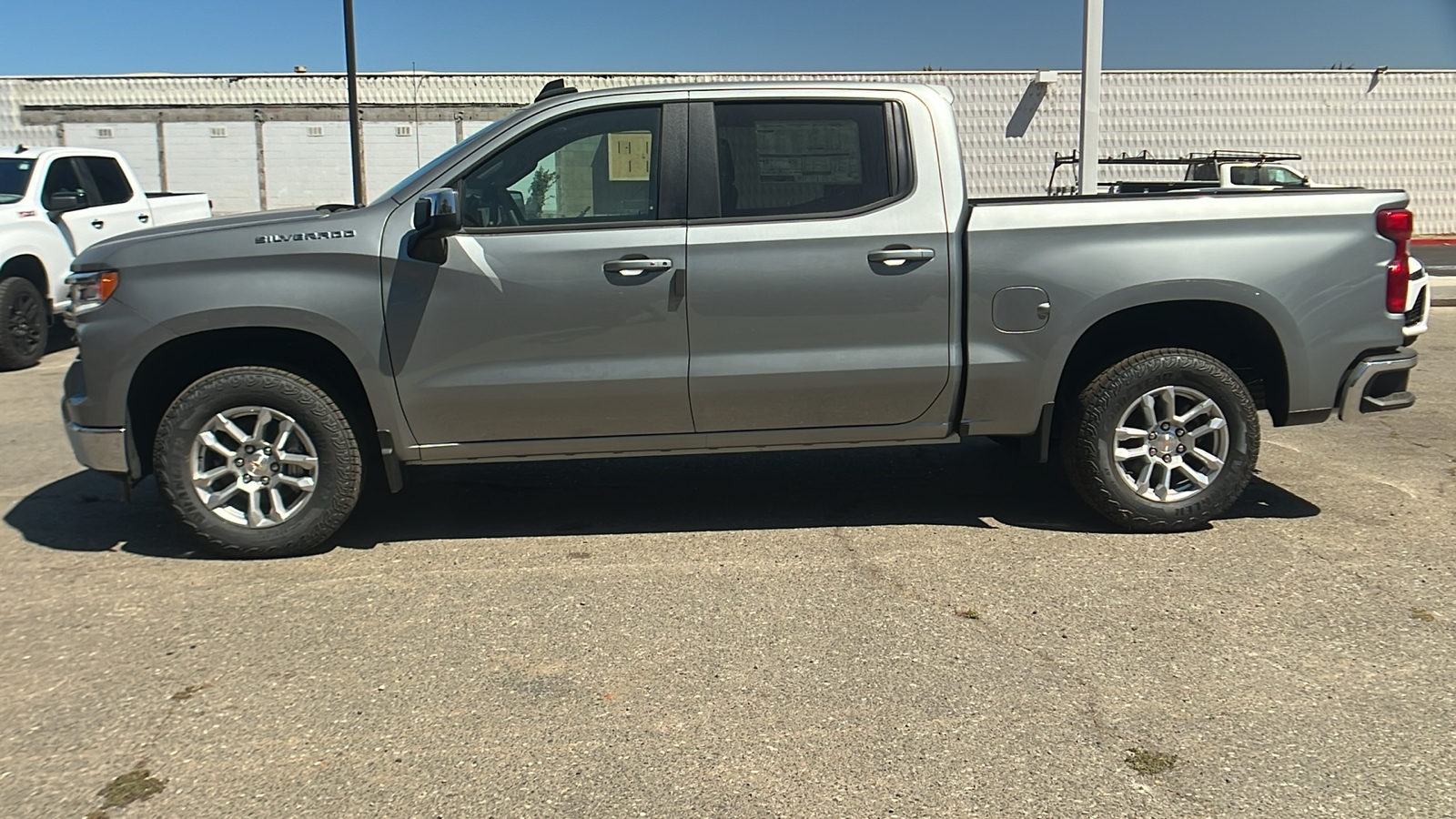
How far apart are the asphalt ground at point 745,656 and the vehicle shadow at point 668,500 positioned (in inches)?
1.2

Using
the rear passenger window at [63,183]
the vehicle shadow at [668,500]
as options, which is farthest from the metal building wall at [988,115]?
the vehicle shadow at [668,500]

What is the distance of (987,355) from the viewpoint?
4.91 m

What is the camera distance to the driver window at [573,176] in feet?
15.6

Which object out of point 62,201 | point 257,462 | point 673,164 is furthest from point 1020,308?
point 62,201

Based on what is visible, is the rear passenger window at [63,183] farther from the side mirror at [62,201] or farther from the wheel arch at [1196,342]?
the wheel arch at [1196,342]

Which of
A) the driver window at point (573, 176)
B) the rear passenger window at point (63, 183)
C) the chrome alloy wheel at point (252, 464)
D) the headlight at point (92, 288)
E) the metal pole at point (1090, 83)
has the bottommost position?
the chrome alloy wheel at point (252, 464)

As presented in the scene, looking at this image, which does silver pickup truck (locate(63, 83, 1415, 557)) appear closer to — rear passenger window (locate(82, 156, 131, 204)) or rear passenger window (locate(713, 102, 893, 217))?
rear passenger window (locate(713, 102, 893, 217))

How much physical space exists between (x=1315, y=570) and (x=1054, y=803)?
225cm

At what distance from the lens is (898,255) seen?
4.77 metres

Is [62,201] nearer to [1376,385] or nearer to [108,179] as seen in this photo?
[108,179]

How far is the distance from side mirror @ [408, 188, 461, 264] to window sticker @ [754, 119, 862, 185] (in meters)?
1.28

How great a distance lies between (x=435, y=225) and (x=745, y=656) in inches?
81.6

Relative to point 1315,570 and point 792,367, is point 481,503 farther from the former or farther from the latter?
point 1315,570

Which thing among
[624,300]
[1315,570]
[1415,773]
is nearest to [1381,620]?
[1315,570]
